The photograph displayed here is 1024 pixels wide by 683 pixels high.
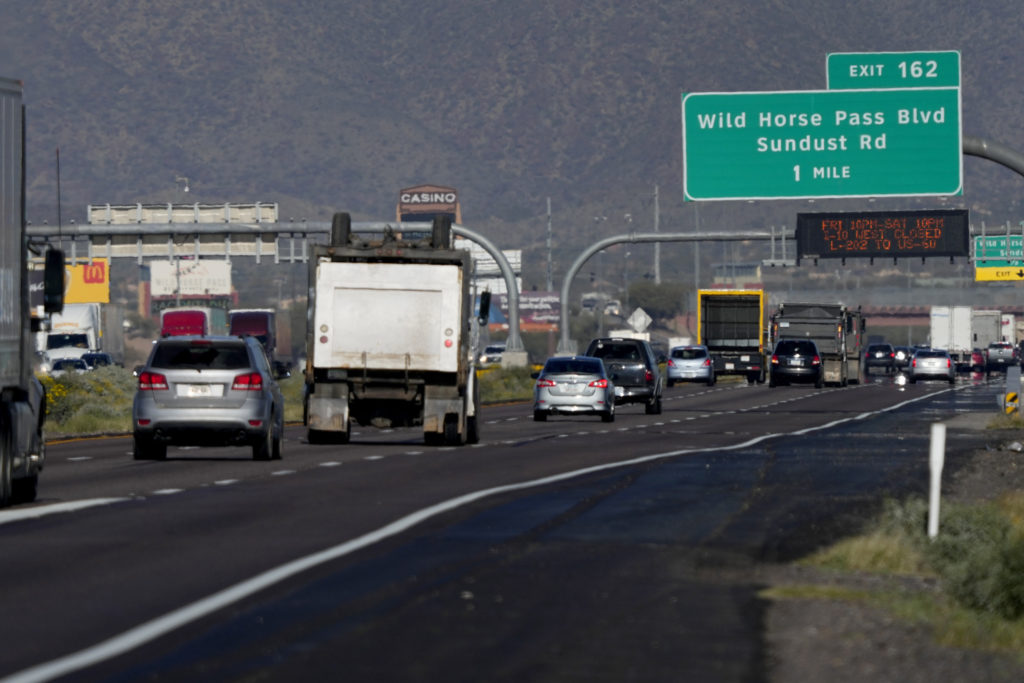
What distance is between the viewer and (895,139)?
158 ft

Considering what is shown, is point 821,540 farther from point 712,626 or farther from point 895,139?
point 895,139

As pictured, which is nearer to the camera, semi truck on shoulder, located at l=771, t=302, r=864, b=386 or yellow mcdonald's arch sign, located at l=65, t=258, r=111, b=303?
semi truck on shoulder, located at l=771, t=302, r=864, b=386

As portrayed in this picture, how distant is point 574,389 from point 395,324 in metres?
12.6

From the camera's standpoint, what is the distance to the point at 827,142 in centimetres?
4841

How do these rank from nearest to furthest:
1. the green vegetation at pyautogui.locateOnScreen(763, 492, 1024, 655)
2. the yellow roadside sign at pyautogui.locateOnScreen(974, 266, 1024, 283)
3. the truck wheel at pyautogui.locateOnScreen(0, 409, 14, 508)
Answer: the green vegetation at pyautogui.locateOnScreen(763, 492, 1024, 655)
the truck wheel at pyautogui.locateOnScreen(0, 409, 14, 508)
the yellow roadside sign at pyautogui.locateOnScreen(974, 266, 1024, 283)

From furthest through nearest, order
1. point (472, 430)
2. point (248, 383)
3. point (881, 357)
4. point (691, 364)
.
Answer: point (881, 357), point (691, 364), point (472, 430), point (248, 383)

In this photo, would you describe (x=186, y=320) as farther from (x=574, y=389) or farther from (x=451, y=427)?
(x=451, y=427)

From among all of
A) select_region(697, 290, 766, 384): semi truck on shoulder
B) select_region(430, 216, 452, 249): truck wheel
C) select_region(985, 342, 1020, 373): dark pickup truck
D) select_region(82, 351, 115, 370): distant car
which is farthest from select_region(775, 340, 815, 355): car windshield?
select_region(985, 342, 1020, 373): dark pickup truck

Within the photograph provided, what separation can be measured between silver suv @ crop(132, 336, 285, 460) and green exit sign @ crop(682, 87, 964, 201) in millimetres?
24679

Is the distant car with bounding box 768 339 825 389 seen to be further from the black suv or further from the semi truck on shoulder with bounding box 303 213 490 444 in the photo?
the semi truck on shoulder with bounding box 303 213 490 444

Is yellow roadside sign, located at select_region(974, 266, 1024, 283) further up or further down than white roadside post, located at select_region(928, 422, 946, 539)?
further up

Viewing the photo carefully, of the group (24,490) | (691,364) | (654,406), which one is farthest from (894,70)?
(24,490)

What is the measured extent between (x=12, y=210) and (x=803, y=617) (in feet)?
29.6

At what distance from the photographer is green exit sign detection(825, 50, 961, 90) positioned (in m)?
48.0
